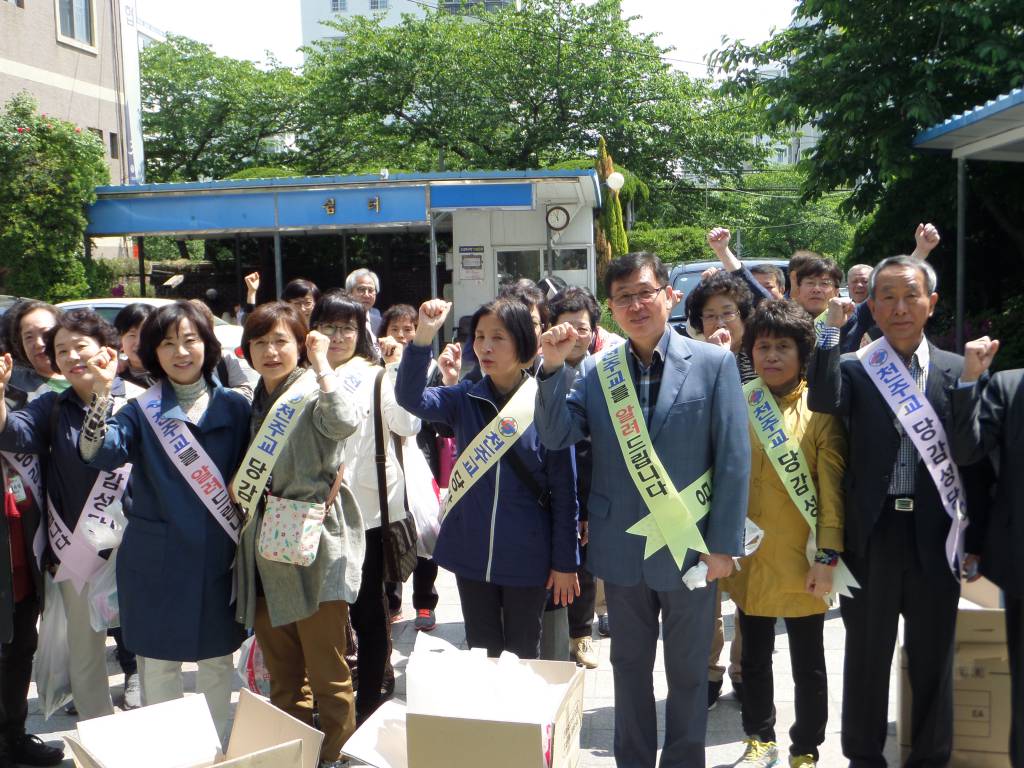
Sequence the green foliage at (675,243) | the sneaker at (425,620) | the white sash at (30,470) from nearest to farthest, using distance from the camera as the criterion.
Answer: the white sash at (30,470) → the sneaker at (425,620) → the green foliage at (675,243)

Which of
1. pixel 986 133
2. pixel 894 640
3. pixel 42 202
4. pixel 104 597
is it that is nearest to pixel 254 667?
pixel 104 597

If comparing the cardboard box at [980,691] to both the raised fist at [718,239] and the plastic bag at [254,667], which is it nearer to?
the raised fist at [718,239]

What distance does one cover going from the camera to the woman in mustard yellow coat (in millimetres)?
3238

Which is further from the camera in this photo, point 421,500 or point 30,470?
point 421,500

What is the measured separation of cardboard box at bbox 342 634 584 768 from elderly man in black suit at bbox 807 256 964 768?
1.14m

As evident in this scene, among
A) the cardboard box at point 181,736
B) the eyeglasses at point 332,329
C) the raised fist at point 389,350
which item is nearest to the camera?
the cardboard box at point 181,736

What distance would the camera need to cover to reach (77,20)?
2177 cm

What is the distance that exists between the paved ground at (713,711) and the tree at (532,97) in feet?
77.8

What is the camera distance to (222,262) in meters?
20.8

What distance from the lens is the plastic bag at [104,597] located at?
3617 millimetres

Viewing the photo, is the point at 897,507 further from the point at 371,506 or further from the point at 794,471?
the point at 371,506

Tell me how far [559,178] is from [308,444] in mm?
11733

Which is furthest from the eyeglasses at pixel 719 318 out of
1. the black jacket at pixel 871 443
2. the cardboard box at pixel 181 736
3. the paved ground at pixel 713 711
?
the cardboard box at pixel 181 736

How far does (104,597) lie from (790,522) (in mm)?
2633
